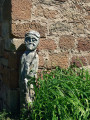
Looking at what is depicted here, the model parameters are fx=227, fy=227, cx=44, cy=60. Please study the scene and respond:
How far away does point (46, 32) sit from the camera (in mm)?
3531

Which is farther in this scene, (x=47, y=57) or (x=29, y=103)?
(x=47, y=57)

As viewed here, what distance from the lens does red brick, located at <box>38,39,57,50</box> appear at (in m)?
3.51

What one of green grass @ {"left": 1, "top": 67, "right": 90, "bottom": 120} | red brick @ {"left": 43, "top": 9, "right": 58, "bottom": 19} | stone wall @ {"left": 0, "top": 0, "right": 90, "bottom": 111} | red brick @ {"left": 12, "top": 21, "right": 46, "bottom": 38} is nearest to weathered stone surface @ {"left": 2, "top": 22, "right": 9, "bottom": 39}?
stone wall @ {"left": 0, "top": 0, "right": 90, "bottom": 111}

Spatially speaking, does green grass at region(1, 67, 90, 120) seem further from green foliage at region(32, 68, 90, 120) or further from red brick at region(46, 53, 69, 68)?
red brick at region(46, 53, 69, 68)

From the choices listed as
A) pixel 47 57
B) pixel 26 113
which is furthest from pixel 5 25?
pixel 26 113

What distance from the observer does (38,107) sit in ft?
9.33

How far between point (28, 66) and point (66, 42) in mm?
889

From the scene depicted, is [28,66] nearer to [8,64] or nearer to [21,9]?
[8,64]

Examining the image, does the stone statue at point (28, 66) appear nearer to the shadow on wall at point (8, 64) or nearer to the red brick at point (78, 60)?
the shadow on wall at point (8, 64)

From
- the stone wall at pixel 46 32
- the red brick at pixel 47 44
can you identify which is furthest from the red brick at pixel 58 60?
the red brick at pixel 47 44

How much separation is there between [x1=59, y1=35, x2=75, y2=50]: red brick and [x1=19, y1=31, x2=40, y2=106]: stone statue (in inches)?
23.1

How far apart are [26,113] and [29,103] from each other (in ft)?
0.59

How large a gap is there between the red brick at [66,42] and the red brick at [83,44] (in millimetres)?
120

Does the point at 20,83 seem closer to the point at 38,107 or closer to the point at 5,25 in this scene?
the point at 38,107
